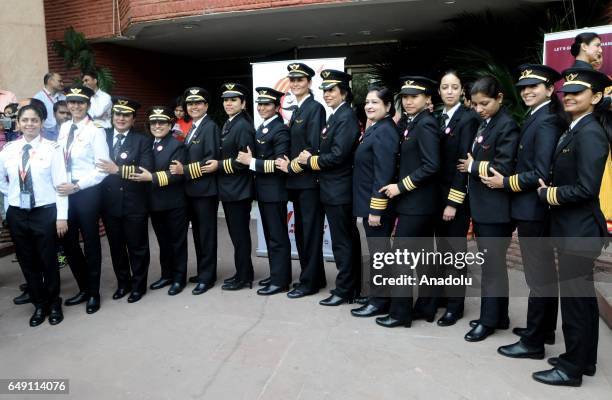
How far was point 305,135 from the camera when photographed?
4.43m

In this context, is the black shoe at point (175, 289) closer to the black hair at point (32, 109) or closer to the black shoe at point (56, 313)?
the black shoe at point (56, 313)

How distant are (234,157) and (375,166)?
142 centimetres

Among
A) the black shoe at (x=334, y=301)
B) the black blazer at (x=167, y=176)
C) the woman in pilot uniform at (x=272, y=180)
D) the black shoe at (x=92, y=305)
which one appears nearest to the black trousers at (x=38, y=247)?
the black shoe at (x=92, y=305)

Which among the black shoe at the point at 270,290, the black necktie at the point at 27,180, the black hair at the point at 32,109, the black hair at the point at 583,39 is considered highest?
the black hair at the point at 583,39

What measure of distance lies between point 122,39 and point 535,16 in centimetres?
682

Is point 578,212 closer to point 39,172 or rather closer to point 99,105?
point 39,172

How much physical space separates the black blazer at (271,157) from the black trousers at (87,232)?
144 centimetres

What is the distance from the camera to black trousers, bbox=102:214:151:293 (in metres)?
4.64

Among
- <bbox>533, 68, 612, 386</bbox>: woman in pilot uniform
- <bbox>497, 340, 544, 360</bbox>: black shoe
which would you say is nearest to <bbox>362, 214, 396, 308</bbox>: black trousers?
<bbox>497, 340, 544, 360</bbox>: black shoe

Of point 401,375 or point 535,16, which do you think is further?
point 535,16

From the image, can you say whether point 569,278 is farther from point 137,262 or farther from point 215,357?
point 137,262

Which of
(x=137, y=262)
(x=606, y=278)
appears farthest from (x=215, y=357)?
(x=606, y=278)

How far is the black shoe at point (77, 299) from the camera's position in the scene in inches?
183

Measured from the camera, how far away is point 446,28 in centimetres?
876
